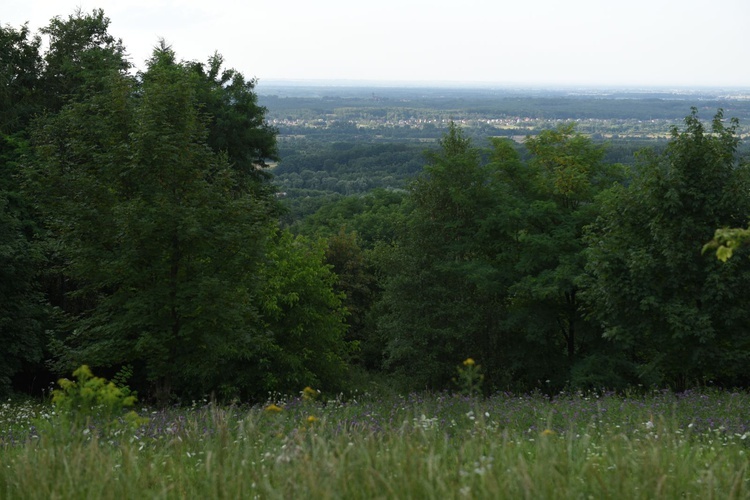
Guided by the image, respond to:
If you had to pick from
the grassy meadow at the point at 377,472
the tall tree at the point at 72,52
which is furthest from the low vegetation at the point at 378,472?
the tall tree at the point at 72,52

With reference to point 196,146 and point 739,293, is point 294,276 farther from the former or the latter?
point 739,293

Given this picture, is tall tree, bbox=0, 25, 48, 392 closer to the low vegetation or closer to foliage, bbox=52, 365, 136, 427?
foliage, bbox=52, 365, 136, 427

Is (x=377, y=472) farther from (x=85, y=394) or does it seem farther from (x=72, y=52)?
(x=72, y=52)

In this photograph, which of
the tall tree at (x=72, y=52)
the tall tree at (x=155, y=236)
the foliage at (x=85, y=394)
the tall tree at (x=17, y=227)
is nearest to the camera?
the foliage at (x=85, y=394)

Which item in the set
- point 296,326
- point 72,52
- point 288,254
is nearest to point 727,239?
point 296,326

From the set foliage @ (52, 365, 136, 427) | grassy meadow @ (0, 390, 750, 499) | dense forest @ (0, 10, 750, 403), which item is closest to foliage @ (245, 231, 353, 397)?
dense forest @ (0, 10, 750, 403)

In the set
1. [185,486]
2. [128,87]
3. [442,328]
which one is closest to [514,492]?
[185,486]

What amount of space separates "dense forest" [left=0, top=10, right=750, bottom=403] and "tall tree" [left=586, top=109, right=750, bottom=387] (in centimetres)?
6

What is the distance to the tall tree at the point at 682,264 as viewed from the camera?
1861cm

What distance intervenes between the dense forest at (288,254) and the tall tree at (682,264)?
0.06 metres

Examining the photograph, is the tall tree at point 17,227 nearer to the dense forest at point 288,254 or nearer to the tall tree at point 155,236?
the dense forest at point 288,254

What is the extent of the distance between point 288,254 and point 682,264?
15.1 m

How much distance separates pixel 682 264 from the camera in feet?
63.1

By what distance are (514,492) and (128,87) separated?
55.3ft
